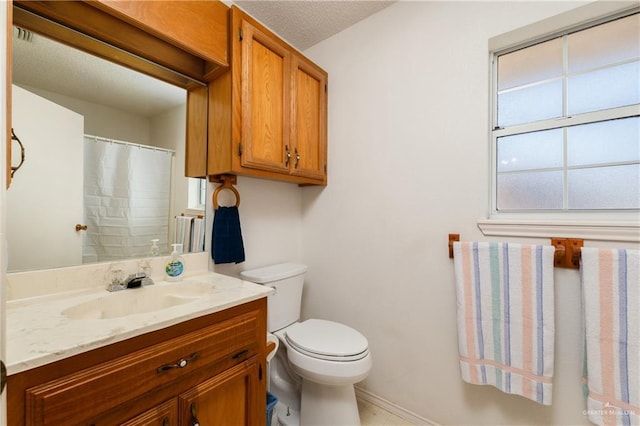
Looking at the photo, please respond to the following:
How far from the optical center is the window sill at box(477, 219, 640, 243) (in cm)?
105

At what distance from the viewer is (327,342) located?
141 cm

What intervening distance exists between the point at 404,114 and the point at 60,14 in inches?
63.4

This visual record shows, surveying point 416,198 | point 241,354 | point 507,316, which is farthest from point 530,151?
point 241,354

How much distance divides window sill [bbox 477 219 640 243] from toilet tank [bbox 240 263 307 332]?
112cm

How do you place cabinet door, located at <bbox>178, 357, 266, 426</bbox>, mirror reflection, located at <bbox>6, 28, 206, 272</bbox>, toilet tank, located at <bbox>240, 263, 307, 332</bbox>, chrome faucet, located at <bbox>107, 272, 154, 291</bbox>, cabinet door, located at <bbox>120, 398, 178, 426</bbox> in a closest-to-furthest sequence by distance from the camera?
cabinet door, located at <bbox>120, 398, 178, 426</bbox>, cabinet door, located at <bbox>178, 357, 266, 426</bbox>, mirror reflection, located at <bbox>6, 28, 206, 272</bbox>, chrome faucet, located at <bbox>107, 272, 154, 291</bbox>, toilet tank, located at <bbox>240, 263, 307, 332</bbox>

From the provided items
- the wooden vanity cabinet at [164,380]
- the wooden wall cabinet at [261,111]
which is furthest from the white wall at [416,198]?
the wooden vanity cabinet at [164,380]

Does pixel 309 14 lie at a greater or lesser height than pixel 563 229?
greater

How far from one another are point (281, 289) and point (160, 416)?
90 cm

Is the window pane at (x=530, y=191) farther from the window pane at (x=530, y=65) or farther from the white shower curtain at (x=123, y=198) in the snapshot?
the white shower curtain at (x=123, y=198)

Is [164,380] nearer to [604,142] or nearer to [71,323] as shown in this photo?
[71,323]

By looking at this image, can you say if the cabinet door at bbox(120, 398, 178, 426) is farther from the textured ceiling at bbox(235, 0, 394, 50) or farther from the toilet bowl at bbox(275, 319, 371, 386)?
the textured ceiling at bbox(235, 0, 394, 50)

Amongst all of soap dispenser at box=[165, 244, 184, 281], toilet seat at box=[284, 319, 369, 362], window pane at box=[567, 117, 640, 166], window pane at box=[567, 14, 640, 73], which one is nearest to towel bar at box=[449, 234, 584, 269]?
window pane at box=[567, 117, 640, 166]

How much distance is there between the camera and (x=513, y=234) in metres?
1.27

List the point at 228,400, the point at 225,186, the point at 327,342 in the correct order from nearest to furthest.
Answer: the point at 228,400 → the point at 327,342 → the point at 225,186
